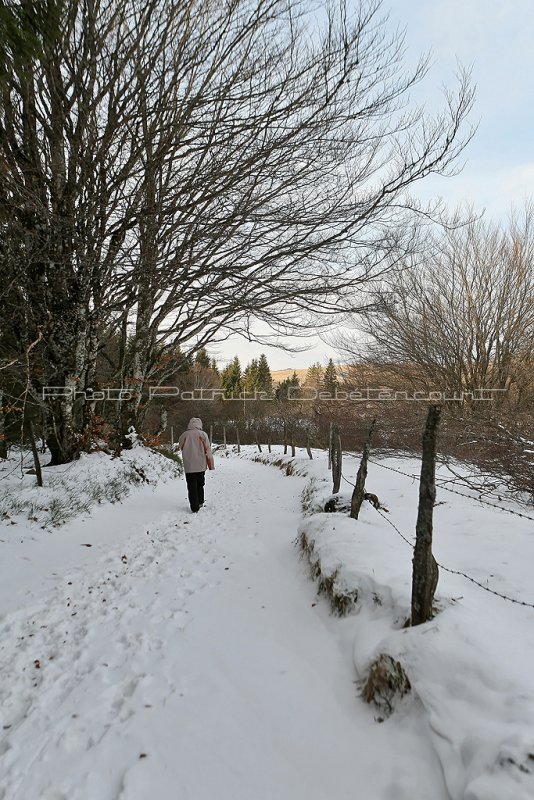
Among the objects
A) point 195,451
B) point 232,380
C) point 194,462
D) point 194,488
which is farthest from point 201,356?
point 232,380

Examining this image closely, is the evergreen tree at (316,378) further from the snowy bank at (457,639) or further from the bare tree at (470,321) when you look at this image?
the snowy bank at (457,639)

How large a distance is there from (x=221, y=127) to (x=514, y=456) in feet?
21.7

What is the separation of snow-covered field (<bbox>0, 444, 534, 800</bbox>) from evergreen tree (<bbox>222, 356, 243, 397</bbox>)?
53111 millimetres

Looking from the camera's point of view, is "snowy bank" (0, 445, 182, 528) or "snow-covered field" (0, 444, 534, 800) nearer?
"snow-covered field" (0, 444, 534, 800)

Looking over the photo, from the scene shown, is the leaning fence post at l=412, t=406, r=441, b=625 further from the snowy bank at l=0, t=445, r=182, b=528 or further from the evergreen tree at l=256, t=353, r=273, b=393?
the evergreen tree at l=256, t=353, r=273, b=393

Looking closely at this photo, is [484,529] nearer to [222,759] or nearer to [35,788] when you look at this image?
[222,759]

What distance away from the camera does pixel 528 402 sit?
979cm

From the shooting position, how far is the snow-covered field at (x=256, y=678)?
5.62ft

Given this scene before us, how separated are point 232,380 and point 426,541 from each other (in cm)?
6546

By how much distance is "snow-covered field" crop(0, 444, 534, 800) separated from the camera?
67.4 inches

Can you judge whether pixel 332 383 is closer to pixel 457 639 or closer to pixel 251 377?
pixel 457 639

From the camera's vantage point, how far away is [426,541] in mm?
2594

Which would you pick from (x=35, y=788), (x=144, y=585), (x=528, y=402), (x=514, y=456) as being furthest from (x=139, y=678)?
(x=528, y=402)

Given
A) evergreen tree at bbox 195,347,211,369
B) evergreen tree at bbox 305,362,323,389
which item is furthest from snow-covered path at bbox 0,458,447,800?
evergreen tree at bbox 305,362,323,389
